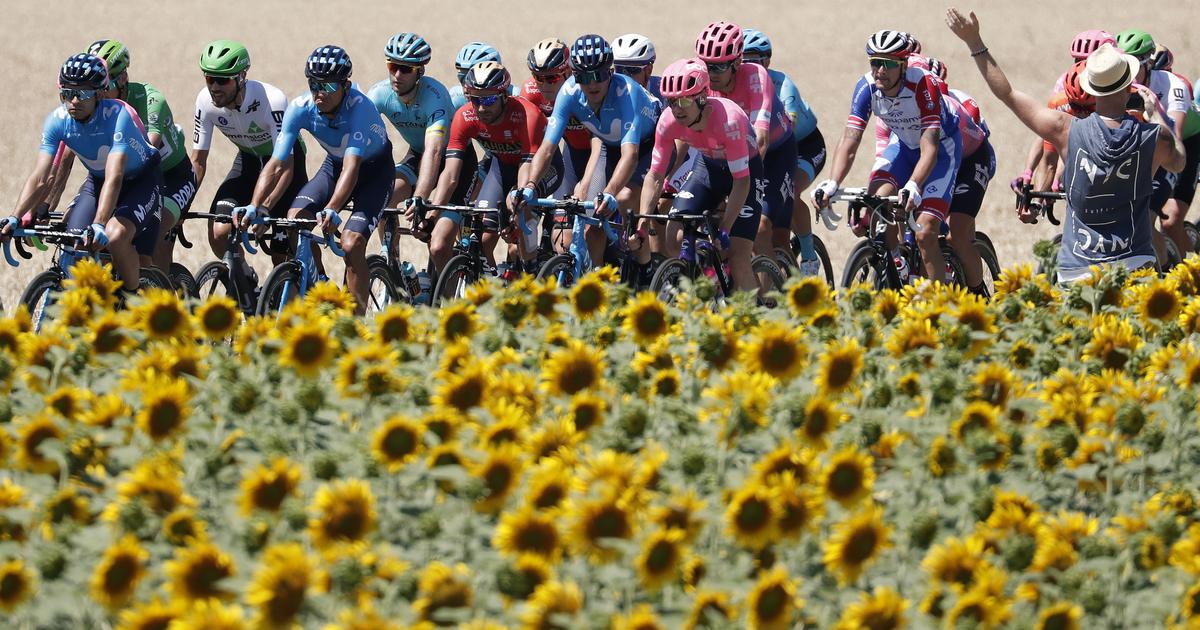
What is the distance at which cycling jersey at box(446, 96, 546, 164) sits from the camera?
1300 centimetres

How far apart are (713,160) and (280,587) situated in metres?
8.53

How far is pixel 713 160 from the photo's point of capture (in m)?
12.0

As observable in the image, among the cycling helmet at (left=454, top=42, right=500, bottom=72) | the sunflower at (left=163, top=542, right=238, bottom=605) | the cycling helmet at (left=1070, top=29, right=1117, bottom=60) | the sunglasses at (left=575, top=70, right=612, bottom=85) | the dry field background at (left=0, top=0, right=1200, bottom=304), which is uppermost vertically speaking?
the dry field background at (left=0, top=0, right=1200, bottom=304)

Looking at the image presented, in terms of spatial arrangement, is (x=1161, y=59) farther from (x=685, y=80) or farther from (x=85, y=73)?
(x=85, y=73)

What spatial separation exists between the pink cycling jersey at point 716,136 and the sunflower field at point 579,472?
5178mm

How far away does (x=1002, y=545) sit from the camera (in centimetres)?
431

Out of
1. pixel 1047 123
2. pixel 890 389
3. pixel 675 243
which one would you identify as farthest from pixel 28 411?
pixel 675 243

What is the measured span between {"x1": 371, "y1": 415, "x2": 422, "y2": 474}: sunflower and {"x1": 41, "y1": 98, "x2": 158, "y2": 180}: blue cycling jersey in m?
7.24

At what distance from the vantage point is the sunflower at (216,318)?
5594 millimetres

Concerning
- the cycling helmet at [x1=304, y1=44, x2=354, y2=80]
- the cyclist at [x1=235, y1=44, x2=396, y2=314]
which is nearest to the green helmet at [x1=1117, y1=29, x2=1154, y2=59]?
the cyclist at [x1=235, y1=44, x2=396, y2=314]

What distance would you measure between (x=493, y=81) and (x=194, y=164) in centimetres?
238

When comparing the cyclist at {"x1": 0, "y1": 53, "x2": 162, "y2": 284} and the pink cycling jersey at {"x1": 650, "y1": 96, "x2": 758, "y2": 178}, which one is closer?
the cyclist at {"x1": 0, "y1": 53, "x2": 162, "y2": 284}

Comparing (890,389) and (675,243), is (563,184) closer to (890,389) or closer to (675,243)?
(675,243)

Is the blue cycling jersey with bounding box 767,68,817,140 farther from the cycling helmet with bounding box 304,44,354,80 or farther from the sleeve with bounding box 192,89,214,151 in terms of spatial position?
the sleeve with bounding box 192,89,214,151
